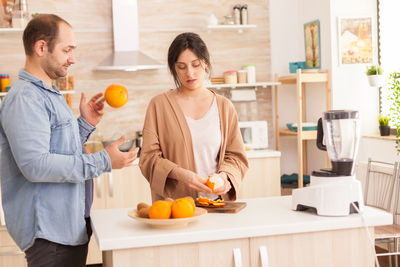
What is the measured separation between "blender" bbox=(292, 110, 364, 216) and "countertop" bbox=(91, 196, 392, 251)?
0.04 metres

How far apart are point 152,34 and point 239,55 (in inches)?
34.1

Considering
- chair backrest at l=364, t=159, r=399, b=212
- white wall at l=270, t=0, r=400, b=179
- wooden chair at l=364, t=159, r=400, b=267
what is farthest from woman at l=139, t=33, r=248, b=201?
white wall at l=270, t=0, r=400, b=179

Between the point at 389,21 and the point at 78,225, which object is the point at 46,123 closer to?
the point at 78,225

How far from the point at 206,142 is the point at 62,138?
669 mm

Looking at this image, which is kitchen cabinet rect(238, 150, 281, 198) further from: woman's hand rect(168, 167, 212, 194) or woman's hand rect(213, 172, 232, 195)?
woman's hand rect(168, 167, 212, 194)

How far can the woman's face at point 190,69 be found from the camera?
2.18 meters

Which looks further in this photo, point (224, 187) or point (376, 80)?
point (376, 80)

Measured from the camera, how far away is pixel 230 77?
16.2ft


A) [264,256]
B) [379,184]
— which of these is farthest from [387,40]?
[264,256]

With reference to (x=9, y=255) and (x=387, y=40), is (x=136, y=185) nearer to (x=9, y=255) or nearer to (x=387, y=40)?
(x=9, y=255)

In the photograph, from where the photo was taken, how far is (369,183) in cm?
369

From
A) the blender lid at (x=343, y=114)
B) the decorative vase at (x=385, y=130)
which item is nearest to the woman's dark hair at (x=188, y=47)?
the blender lid at (x=343, y=114)

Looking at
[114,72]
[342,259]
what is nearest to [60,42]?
[342,259]

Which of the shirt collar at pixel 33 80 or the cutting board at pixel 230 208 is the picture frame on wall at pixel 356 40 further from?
the shirt collar at pixel 33 80
